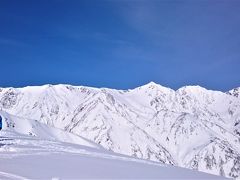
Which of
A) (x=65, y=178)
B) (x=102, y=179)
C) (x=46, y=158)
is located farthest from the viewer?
(x=46, y=158)

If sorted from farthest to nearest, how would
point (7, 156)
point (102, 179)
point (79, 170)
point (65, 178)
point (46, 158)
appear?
point (46, 158) < point (7, 156) < point (79, 170) < point (102, 179) < point (65, 178)

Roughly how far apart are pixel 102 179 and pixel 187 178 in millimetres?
7393

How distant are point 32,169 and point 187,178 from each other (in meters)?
9.82

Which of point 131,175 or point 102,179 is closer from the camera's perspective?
point 102,179

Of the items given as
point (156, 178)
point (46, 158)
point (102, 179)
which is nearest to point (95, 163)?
point (46, 158)

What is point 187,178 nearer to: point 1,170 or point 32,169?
point 32,169

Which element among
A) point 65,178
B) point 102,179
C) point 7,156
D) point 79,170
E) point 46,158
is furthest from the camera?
point 46,158

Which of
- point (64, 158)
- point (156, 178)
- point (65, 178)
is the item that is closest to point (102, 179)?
point (65, 178)

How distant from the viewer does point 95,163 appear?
93.6ft

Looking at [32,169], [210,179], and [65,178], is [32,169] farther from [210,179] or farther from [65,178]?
[210,179]

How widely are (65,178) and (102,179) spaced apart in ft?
7.32

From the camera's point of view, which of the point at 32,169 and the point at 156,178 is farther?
the point at 156,178

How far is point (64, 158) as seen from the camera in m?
29.3

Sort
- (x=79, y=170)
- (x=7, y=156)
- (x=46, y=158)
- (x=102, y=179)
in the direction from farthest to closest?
(x=46, y=158)
(x=7, y=156)
(x=79, y=170)
(x=102, y=179)
